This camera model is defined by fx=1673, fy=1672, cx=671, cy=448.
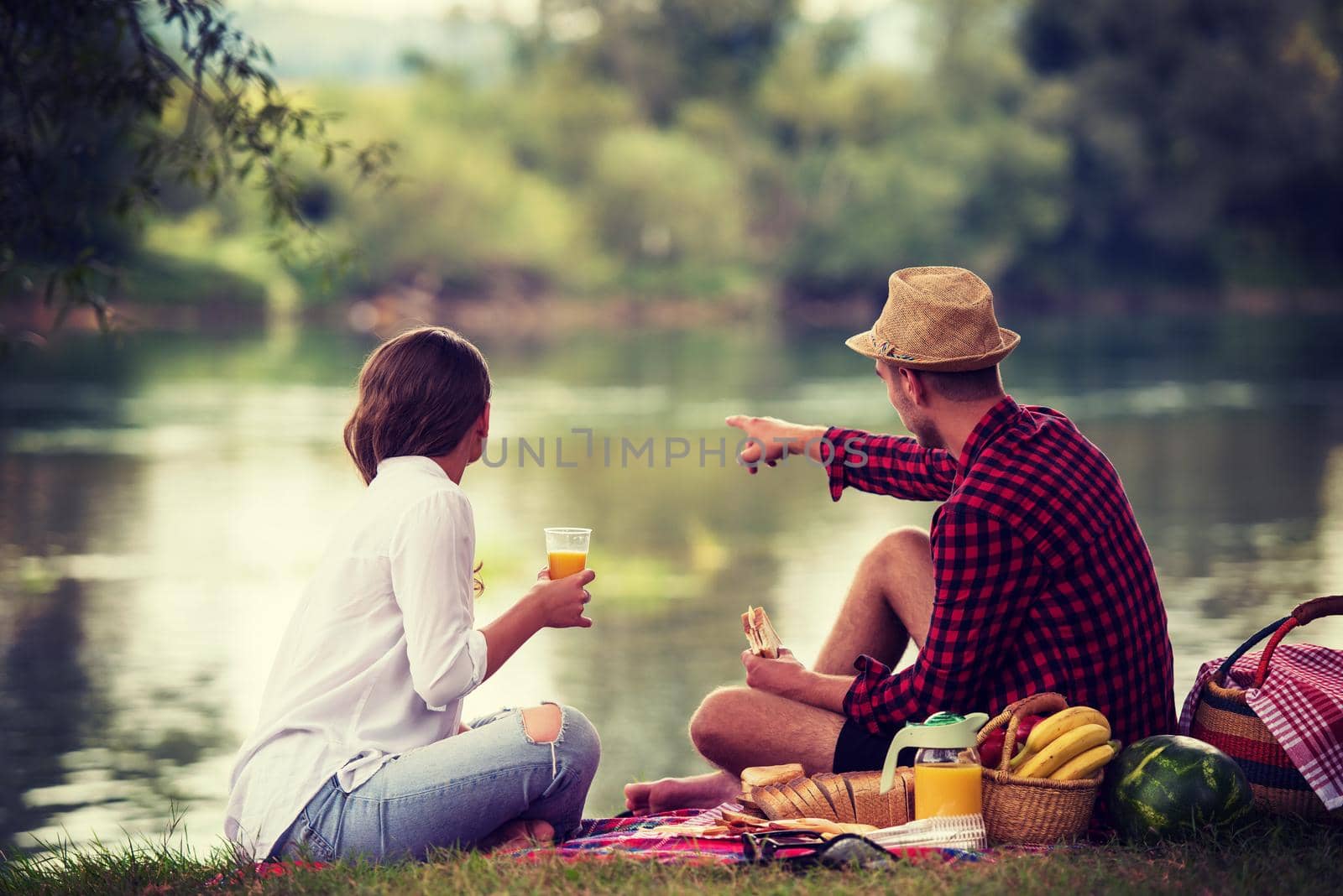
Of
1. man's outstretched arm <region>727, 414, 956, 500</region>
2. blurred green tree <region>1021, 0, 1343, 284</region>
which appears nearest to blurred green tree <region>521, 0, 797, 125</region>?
blurred green tree <region>1021, 0, 1343, 284</region>

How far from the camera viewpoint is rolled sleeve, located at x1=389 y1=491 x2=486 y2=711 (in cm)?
335

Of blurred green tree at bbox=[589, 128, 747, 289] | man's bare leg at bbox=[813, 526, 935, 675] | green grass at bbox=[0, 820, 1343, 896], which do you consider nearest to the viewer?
green grass at bbox=[0, 820, 1343, 896]

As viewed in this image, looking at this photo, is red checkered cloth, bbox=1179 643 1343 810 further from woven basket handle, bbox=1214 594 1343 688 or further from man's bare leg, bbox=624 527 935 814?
man's bare leg, bbox=624 527 935 814

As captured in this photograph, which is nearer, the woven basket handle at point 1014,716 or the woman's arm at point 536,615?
the woman's arm at point 536,615

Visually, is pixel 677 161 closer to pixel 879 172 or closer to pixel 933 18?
pixel 879 172

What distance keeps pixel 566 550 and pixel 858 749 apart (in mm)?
835

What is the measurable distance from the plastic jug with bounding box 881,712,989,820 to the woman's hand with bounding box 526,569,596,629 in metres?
0.76

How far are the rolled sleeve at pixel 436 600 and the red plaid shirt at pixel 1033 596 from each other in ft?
3.16

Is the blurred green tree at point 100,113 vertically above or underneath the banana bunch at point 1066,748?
above

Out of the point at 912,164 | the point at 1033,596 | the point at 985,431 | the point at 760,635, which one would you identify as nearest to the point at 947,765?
the point at 1033,596

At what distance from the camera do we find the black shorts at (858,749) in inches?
153

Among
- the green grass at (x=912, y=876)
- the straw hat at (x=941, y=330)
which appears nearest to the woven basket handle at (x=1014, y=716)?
the green grass at (x=912, y=876)

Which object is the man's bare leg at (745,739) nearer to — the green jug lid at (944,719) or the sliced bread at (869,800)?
the sliced bread at (869,800)

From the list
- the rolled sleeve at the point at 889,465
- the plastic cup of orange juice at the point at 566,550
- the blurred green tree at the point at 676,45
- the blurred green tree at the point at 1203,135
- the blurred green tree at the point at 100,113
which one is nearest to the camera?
the plastic cup of orange juice at the point at 566,550
